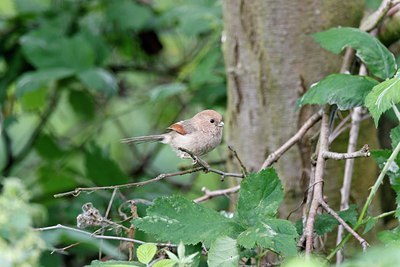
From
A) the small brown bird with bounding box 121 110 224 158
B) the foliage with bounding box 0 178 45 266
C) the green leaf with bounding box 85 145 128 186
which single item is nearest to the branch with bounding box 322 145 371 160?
the small brown bird with bounding box 121 110 224 158

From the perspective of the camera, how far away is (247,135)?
2572 millimetres

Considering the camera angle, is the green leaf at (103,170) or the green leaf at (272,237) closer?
the green leaf at (272,237)

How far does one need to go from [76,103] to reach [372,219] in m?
2.72

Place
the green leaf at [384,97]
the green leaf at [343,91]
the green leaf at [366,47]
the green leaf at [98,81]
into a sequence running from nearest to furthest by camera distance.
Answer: the green leaf at [384,97]
the green leaf at [343,91]
the green leaf at [366,47]
the green leaf at [98,81]

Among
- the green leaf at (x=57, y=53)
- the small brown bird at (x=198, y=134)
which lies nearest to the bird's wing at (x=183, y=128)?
the small brown bird at (x=198, y=134)

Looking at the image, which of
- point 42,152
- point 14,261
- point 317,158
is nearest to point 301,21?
point 317,158

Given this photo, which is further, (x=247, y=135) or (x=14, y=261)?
(x=247, y=135)

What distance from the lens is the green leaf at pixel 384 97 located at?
5.27 ft

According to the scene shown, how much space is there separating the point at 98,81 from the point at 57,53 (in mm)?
332

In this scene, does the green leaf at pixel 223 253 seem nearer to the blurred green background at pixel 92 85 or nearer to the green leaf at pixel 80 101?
the blurred green background at pixel 92 85

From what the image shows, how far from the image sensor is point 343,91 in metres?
1.90

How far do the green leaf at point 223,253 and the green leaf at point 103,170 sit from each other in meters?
1.71

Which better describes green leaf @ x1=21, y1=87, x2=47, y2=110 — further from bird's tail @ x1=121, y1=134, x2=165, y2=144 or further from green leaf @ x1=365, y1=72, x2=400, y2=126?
green leaf @ x1=365, y1=72, x2=400, y2=126

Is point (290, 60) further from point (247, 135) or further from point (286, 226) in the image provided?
point (286, 226)
